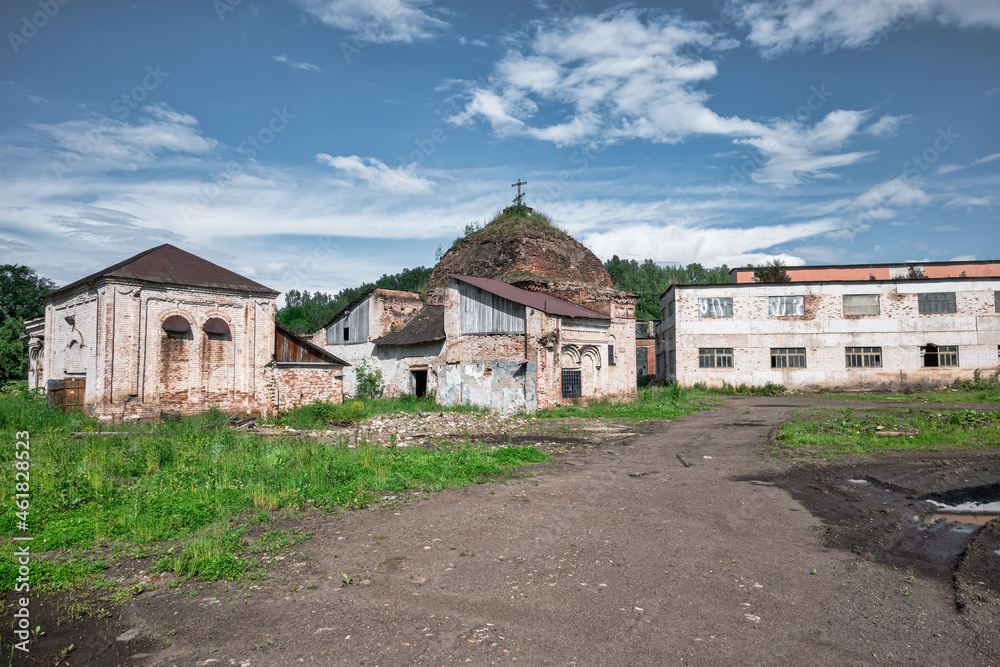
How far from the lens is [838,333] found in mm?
30859

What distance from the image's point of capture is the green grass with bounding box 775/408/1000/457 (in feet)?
41.0

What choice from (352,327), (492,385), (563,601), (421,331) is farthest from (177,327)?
(563,601)

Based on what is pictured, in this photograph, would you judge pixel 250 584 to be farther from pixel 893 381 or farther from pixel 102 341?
pixel 893 381

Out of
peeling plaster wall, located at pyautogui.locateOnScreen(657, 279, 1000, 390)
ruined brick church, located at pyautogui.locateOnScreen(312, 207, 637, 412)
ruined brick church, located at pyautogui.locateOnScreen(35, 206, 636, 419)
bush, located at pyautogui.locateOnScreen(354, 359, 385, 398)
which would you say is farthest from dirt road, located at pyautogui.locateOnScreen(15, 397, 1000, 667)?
peeling plaster wall, located at pyautogui.locateOnScreen(657, 279, 1000, 390)

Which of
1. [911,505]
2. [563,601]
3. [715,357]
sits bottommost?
[911,505]

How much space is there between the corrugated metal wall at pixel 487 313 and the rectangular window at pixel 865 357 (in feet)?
74.2

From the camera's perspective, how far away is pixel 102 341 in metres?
15.9

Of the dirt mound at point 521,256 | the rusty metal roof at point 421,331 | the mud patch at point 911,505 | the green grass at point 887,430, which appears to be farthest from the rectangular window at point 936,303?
the rusty metal roof at point 421,331

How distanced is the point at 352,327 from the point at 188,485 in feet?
62.0

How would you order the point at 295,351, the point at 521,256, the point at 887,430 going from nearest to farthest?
the point at 887,430 → the point at 295,351 → the point at 521,256

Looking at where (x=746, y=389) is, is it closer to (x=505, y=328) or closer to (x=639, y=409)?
(x=639, y=409)

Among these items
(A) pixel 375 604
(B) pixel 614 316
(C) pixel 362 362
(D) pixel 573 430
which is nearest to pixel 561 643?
(A) pixel 375 604

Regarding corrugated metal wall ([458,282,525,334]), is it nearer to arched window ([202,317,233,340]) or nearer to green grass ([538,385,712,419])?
green grass ([538,385,712,419])

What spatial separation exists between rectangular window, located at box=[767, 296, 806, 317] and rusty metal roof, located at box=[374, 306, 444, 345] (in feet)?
64.6
